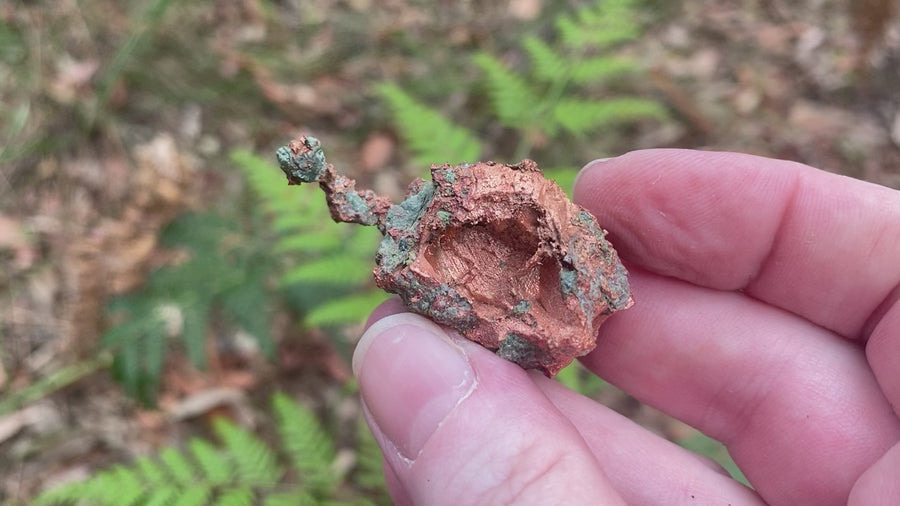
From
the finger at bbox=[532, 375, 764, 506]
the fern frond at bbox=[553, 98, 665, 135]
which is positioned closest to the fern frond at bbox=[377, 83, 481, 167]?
the fern frond at bbox=[553, 98, 665, 135]

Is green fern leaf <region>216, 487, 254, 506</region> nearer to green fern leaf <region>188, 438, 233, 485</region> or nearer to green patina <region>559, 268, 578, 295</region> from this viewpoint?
green fern leaf <region>188, 438, 233, 485</region>

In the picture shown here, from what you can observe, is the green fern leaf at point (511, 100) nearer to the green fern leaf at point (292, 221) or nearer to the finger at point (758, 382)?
the green fern leaf at point (292, 221)

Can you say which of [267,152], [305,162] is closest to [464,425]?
[305,162]

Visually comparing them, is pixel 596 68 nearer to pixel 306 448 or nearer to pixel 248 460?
pixel 306 448

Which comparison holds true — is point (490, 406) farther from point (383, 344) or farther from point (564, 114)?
point (564, 114)

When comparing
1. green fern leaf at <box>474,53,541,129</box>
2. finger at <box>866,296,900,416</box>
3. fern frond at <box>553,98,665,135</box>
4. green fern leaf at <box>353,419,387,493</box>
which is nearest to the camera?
finger at <box>866,296,900,416</box>

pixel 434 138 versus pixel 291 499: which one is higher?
pixel 434 138

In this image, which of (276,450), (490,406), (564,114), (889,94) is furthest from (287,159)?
(889,94)
